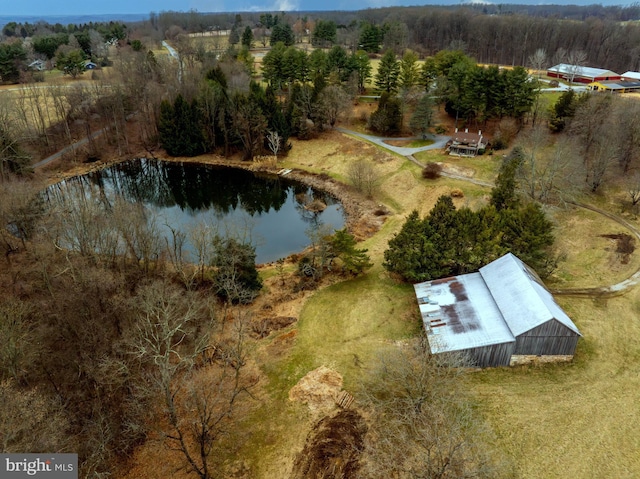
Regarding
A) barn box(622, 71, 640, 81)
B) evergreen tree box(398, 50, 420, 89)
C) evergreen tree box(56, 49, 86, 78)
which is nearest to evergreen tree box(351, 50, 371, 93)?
evergreen tree box(398, 50, 420, 89)

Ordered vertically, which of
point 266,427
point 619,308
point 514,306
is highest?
point 514,306

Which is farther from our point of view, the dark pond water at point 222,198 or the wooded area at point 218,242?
the dark pond water at point 222,198

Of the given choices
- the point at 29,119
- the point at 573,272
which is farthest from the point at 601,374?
the point at 29,119

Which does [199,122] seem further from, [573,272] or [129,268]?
[573,272]

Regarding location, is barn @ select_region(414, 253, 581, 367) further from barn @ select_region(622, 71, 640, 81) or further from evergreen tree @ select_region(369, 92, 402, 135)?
barn @ select_region(622, 71, 640, 81)

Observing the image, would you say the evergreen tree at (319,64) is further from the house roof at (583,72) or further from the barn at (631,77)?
the barn at (631,77)

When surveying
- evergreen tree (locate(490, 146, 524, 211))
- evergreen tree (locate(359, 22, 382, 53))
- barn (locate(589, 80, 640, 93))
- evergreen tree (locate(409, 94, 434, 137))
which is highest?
evergreen tree (locate(359, 22, 382, 53))

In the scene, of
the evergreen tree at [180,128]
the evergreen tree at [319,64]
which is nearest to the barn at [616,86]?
the evergreen tree at [319,64]
